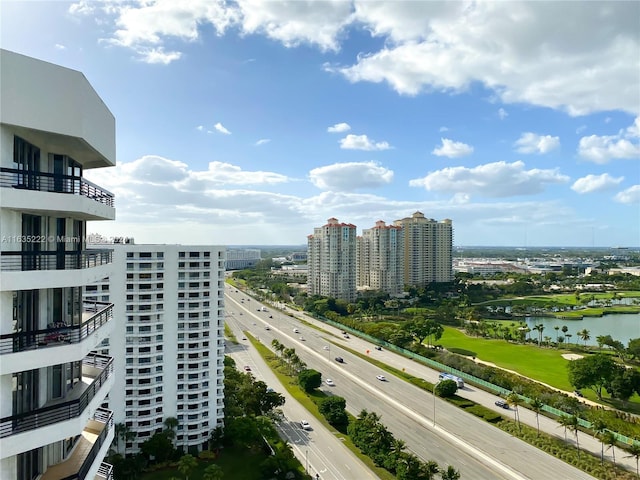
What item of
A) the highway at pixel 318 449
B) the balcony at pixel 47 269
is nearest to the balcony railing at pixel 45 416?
the balcony at pixel 47 269

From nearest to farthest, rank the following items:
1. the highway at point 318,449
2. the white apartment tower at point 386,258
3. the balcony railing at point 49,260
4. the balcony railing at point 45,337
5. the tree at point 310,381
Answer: the balcony railing at point 45,337
the balcony railing at point 49,260
the highway at point 318,449
the tree at point 310,381
the white apartment tower at point 386,258

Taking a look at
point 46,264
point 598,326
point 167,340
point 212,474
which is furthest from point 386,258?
point 46,264

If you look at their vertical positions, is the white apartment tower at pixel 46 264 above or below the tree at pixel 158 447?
above

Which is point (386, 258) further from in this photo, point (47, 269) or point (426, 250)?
point (47, 269)

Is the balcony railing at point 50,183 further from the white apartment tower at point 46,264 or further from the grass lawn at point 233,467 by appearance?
the grass lawn at point 233,467

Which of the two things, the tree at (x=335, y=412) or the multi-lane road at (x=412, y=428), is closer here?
the multi-lane road at (x=412, y=428)

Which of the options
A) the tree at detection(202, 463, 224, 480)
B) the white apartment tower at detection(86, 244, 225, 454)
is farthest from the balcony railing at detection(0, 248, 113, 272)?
the white apartment tower at detection(86, 244, 225, 454)

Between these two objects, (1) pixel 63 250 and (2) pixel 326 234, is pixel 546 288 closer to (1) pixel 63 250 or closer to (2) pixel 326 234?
(2) pixel 326 234
